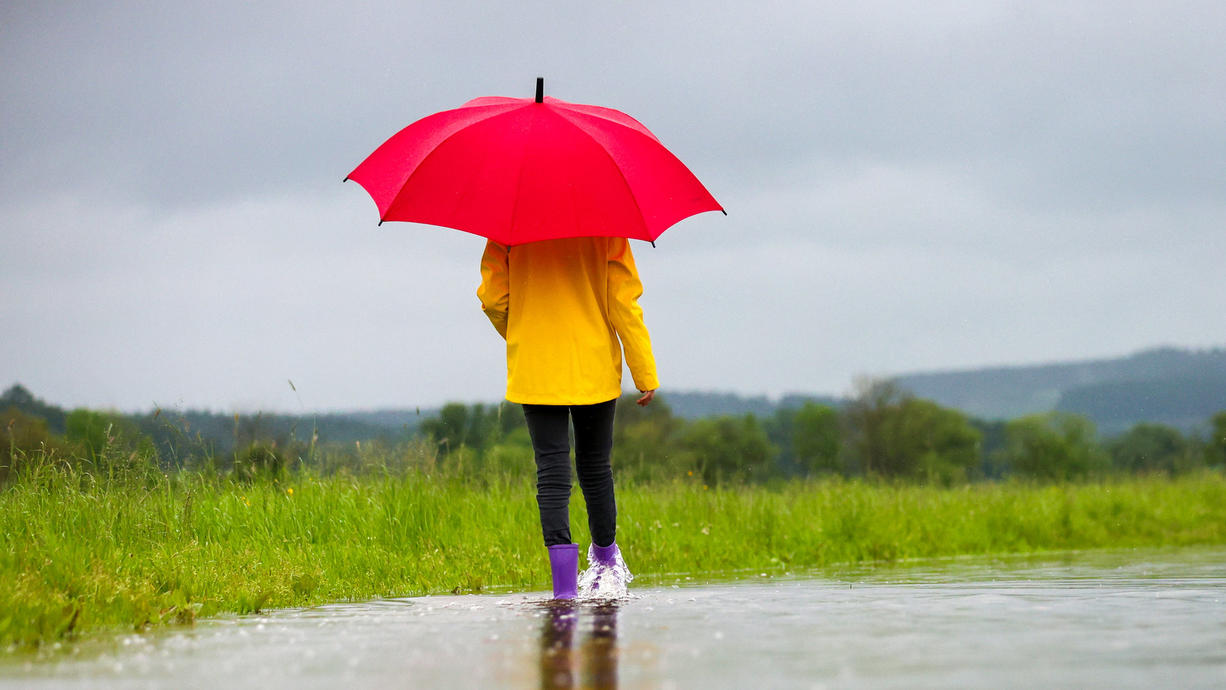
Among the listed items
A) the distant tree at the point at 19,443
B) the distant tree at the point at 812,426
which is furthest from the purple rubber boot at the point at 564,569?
the distant tree at the point at 812,426

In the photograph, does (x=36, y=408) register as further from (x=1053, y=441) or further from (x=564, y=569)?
(x=1053, y=441)

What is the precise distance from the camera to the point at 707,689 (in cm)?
386

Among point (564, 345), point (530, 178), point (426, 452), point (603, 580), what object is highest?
point (530, 178)

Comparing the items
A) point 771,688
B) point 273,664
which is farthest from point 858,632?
point 273,664

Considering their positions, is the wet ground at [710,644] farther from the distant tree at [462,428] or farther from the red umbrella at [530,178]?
the distant tree at [462,428]

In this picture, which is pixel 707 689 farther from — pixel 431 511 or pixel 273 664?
pixel 431 511

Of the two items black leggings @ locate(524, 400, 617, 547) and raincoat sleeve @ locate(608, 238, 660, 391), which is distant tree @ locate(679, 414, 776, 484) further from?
raincoat sleeve @ locate(608, 238, 660, 391)

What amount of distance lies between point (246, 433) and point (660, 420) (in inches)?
1861

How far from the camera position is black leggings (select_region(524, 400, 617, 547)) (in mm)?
6980

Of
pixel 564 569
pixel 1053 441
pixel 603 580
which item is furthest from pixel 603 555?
pixel 1053 441

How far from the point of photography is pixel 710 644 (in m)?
4.89

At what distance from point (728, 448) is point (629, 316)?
25.8 m

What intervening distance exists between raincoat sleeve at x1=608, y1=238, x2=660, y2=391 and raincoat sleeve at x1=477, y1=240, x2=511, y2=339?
573mm

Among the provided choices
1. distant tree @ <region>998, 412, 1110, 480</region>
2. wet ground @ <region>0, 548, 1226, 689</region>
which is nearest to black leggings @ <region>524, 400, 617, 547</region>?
wet ground @ <region>0, 548, 1226, 689</region>
